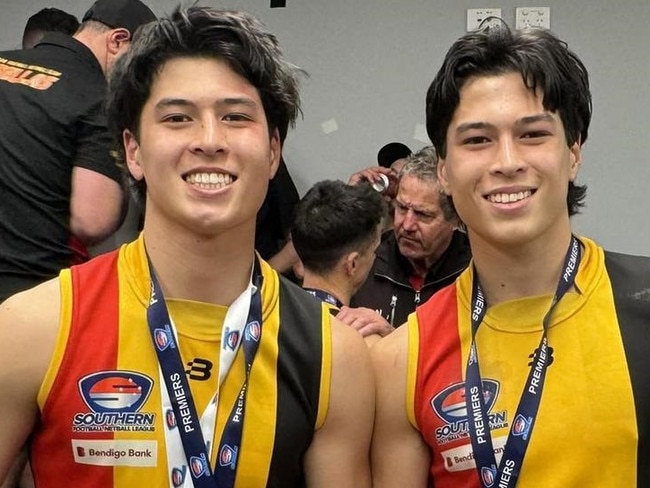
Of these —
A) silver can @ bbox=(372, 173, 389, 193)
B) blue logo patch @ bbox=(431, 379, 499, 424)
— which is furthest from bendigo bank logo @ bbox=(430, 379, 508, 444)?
silver can @ bbox=(372, 173, 389, 193)

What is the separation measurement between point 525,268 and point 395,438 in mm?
390

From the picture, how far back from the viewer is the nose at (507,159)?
1.61 m

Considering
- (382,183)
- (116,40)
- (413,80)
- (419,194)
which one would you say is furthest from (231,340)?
(413,80)

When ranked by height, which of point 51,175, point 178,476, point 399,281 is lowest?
point 399,281

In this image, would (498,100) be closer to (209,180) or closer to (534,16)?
(209,180)

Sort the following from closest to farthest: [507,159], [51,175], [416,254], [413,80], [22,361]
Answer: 1. [22,361]
2. [507,159]
3. [51,175]
4. [416,254]
5. [413,80]

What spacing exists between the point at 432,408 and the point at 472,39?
698 mm

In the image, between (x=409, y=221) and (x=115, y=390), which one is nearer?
(x=115, y=390)

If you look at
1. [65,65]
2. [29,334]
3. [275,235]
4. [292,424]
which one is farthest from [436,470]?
[275,235]

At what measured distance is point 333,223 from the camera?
8.81ft

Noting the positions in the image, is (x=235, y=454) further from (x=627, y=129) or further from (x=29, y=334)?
(x=627, y=129)

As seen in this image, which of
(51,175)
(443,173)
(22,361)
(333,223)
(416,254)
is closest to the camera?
(22,361)

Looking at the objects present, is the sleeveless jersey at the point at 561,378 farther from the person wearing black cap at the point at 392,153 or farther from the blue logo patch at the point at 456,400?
the person wearing black cap at the point at 392,153

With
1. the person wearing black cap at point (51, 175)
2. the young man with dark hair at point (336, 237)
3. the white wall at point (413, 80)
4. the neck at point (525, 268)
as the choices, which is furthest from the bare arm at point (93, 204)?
the white wall at point (413, 80)
